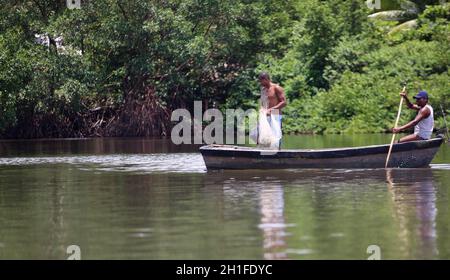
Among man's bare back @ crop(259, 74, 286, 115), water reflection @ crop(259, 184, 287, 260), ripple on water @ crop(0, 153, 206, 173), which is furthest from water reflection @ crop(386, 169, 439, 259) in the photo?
ripple on water @ crop(0, 153, 206, 173)

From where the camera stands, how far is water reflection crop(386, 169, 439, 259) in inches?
463

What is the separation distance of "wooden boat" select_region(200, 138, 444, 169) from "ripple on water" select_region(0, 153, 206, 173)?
920 mm

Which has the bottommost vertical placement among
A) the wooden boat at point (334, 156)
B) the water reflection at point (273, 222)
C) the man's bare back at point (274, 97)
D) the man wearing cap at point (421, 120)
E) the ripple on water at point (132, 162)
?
the water reflection at point (273, 222)

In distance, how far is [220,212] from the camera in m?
15.0

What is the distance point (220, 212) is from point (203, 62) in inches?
1056

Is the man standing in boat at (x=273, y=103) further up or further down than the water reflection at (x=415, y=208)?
further up

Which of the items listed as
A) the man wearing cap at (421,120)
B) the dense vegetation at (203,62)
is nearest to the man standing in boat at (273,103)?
the man wearing cap at (421,120)

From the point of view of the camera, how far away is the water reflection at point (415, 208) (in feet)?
38.6

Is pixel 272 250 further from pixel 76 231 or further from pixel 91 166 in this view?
pixel 91 166

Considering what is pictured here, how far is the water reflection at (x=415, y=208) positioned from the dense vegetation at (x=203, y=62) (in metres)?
17.2

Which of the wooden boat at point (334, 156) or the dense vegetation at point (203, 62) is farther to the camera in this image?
the dense vegetation at point (203, 62)

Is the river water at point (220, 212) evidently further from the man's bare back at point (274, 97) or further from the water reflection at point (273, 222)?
the man's bare back at point (274, 97)

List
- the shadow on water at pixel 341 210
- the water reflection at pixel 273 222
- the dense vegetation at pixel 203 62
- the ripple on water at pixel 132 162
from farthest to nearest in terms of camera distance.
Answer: the dense vegetation at pixel 203 62
the ripple on water at pixel 132 162
the shadow on water at pixel 341 210
the water reflection at pixel 273 222

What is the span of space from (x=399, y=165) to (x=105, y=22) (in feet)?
67.6
